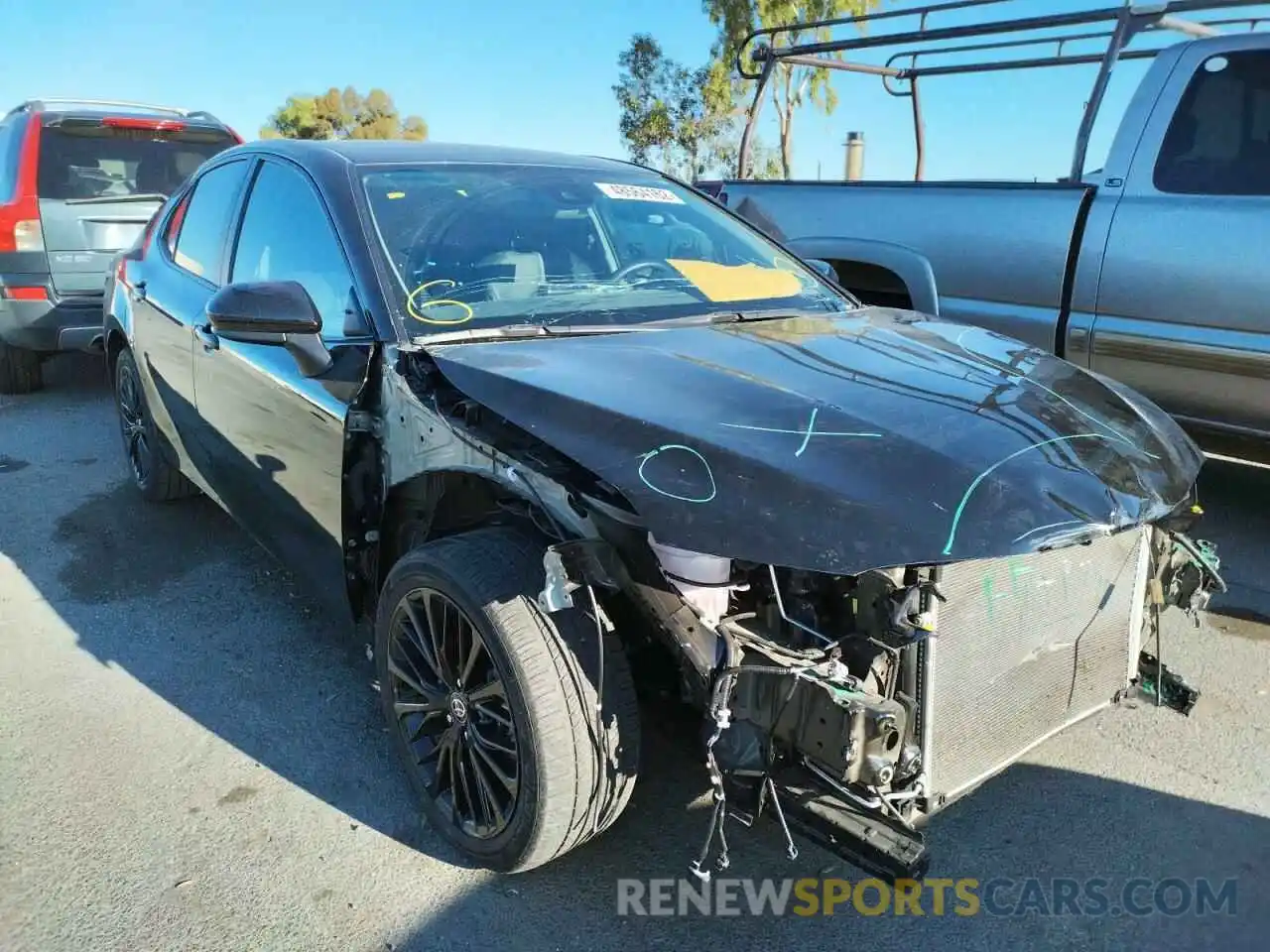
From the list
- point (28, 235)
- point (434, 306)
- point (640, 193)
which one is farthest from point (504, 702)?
point (28, 235)

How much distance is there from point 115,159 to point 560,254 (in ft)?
18.2

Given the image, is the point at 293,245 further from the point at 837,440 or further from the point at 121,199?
the point at 121,199

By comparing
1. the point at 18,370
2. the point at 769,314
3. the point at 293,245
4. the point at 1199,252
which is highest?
the point at 293,245

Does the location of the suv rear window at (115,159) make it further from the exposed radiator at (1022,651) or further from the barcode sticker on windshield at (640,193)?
the exposed radiator at (1022,651)

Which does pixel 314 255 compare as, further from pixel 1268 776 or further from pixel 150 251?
pixel 1268 776

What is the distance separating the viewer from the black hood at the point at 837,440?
186cm

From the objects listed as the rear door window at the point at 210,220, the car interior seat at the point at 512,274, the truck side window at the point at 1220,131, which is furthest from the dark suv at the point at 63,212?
the truck side window at the point at 1220,131

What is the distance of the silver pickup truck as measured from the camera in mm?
4148

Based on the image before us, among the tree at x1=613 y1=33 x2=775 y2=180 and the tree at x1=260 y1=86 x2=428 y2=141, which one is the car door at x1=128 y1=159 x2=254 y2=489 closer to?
the tree at x1=613 y1=33 x2=775 y2=180

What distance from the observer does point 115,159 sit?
7.14m

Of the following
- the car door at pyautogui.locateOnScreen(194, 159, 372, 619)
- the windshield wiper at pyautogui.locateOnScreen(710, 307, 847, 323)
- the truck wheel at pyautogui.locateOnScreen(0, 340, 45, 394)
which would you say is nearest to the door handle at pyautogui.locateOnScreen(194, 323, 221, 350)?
the car door at pyautogui.locateOnScreen(194, 159, 372, 619)

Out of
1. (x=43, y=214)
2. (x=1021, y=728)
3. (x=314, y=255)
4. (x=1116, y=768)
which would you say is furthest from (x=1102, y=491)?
(x=43, y=214)

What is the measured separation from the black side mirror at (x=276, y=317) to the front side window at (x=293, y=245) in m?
0.12

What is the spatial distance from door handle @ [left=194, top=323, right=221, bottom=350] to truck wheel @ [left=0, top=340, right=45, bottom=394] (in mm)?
4398
